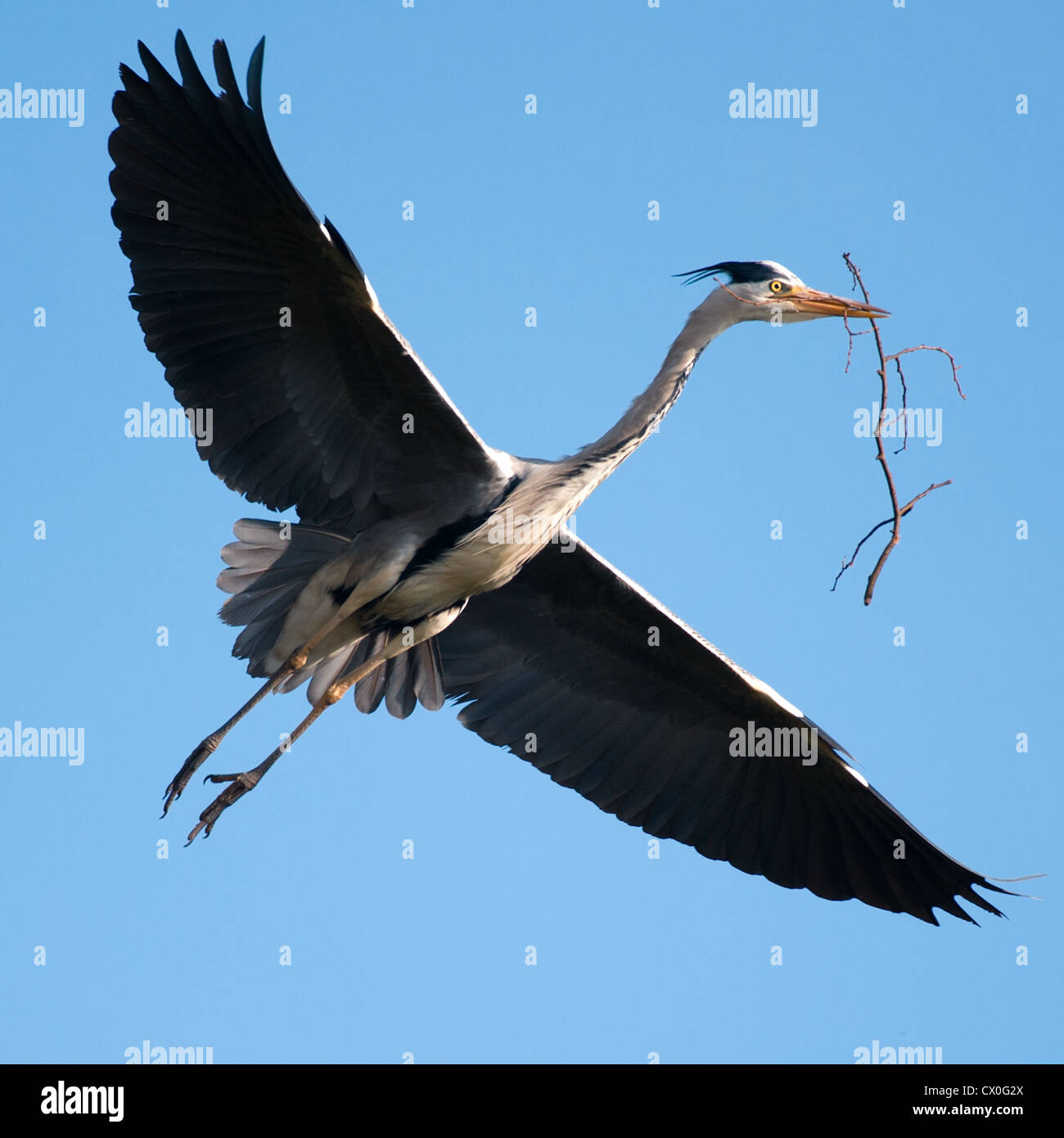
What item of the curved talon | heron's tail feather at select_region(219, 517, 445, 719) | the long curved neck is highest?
the long curved neck

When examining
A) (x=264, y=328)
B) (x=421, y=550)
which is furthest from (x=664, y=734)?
(x=264, y=328)

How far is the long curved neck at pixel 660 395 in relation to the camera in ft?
25.0

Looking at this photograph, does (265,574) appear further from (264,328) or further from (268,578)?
(264,328)

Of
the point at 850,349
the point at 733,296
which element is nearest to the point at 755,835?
the point at 733,296

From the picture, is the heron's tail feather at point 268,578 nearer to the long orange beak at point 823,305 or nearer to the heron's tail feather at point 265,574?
the heron's tail feather at point 265,574

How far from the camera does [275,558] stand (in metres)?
7.86

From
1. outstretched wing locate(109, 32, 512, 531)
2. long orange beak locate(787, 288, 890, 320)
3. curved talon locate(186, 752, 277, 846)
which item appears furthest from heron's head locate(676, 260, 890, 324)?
curved talon locate(186, 752, 277, 846)

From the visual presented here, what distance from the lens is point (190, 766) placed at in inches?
290

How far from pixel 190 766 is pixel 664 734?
2.74 m

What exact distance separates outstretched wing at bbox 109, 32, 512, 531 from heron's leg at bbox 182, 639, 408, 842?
0.65 metres

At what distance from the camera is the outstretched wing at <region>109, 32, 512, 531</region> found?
6.95 metres

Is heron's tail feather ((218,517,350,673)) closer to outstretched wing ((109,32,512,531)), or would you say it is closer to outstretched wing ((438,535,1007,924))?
outstretched wing ((109,32,512,531))

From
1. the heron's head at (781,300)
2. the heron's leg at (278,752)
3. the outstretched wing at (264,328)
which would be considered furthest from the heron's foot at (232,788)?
the heron's head at (781,300)
